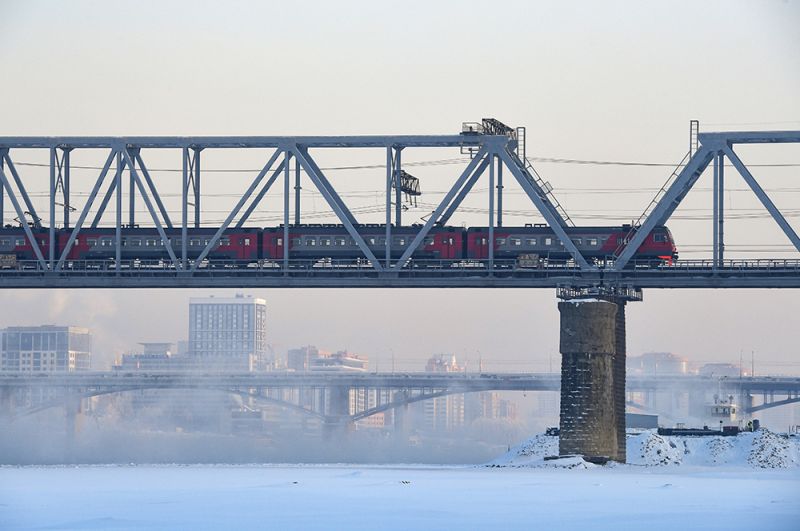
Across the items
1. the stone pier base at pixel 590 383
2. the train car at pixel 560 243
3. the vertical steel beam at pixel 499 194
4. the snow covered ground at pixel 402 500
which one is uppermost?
the vertical steel beam at pixel 499 194

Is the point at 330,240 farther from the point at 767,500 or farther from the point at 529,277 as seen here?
the point at 767,500

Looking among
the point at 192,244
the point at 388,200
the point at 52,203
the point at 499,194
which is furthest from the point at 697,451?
the point at 52,203

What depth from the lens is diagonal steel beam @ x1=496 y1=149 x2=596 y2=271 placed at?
95.4m

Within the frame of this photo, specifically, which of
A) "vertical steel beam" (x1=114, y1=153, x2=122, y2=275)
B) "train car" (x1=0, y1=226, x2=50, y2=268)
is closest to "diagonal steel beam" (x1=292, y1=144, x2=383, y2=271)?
"vertical steel beam" (x1=114, y1=153, x2=122, y2=275)

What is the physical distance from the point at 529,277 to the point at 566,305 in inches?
187

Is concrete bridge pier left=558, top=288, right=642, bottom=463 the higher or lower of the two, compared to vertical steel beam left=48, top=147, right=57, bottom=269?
lower

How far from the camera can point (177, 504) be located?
59594 mm

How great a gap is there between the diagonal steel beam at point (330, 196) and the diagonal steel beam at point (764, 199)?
22486 mm

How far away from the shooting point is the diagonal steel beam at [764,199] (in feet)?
299

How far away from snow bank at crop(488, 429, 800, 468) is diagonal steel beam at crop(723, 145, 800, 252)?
15779 mm

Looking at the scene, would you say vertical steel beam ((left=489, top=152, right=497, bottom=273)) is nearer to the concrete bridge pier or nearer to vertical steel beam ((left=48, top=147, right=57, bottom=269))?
the concrete bridge pier

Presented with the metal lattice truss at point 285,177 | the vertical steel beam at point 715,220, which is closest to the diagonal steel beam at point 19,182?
the metal lattice truss at point 285,177

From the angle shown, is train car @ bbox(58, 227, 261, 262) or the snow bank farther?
train car @ bbox(58, 227, 261, 262)

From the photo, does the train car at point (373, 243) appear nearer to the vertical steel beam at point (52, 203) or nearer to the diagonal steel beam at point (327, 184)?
the diagonal steel beam at point (327, 184)
